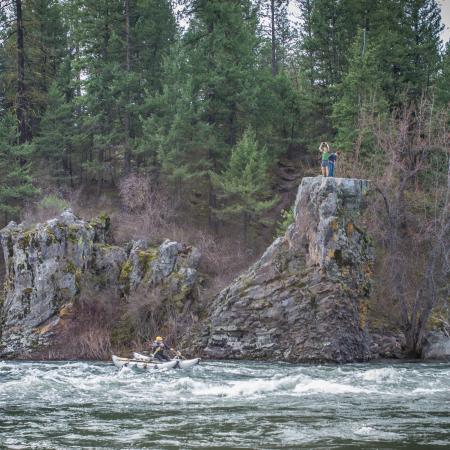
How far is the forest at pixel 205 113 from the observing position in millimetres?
41719

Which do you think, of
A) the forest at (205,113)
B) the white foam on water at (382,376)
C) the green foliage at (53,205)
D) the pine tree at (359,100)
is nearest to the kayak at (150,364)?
the white foam on water at (382,376)

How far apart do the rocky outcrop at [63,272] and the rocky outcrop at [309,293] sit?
3.69 meters

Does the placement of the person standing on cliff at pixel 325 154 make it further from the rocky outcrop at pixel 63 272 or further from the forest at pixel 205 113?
the rocky outcrop at pixel 63 272

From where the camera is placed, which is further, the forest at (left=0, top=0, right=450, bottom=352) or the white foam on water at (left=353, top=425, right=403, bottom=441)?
the forest at (left=0, top=0, right=450, bottom=352)

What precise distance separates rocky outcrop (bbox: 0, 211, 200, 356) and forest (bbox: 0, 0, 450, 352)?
268 centimetres

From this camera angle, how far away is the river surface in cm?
1554

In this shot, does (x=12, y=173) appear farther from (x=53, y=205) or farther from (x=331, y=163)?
(x=331, y=163)

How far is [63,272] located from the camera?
1406 inches

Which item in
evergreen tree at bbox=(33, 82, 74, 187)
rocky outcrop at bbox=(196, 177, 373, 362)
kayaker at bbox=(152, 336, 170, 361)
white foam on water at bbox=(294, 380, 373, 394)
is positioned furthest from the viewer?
evergreen tree at bbox=(33, 82, 74, 187)

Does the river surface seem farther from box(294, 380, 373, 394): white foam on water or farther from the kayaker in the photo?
the kayaker

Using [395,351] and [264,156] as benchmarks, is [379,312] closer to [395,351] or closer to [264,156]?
[395,351]

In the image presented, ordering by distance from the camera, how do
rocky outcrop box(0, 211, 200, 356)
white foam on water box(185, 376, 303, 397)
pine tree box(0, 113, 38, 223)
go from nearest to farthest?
1. white foam on water box(185, 376, 303, 397)
2. rocky outcrop box(0, 211, 200, 356)
3. pine tree box(0, 113, 38, 223)

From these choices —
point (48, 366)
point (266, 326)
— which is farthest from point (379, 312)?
point (48, 366)

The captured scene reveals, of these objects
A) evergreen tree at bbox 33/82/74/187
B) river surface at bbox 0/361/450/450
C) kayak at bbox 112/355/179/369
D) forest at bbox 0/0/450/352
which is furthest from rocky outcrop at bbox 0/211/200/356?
evergreen tree at bbox 33/82/74/187
